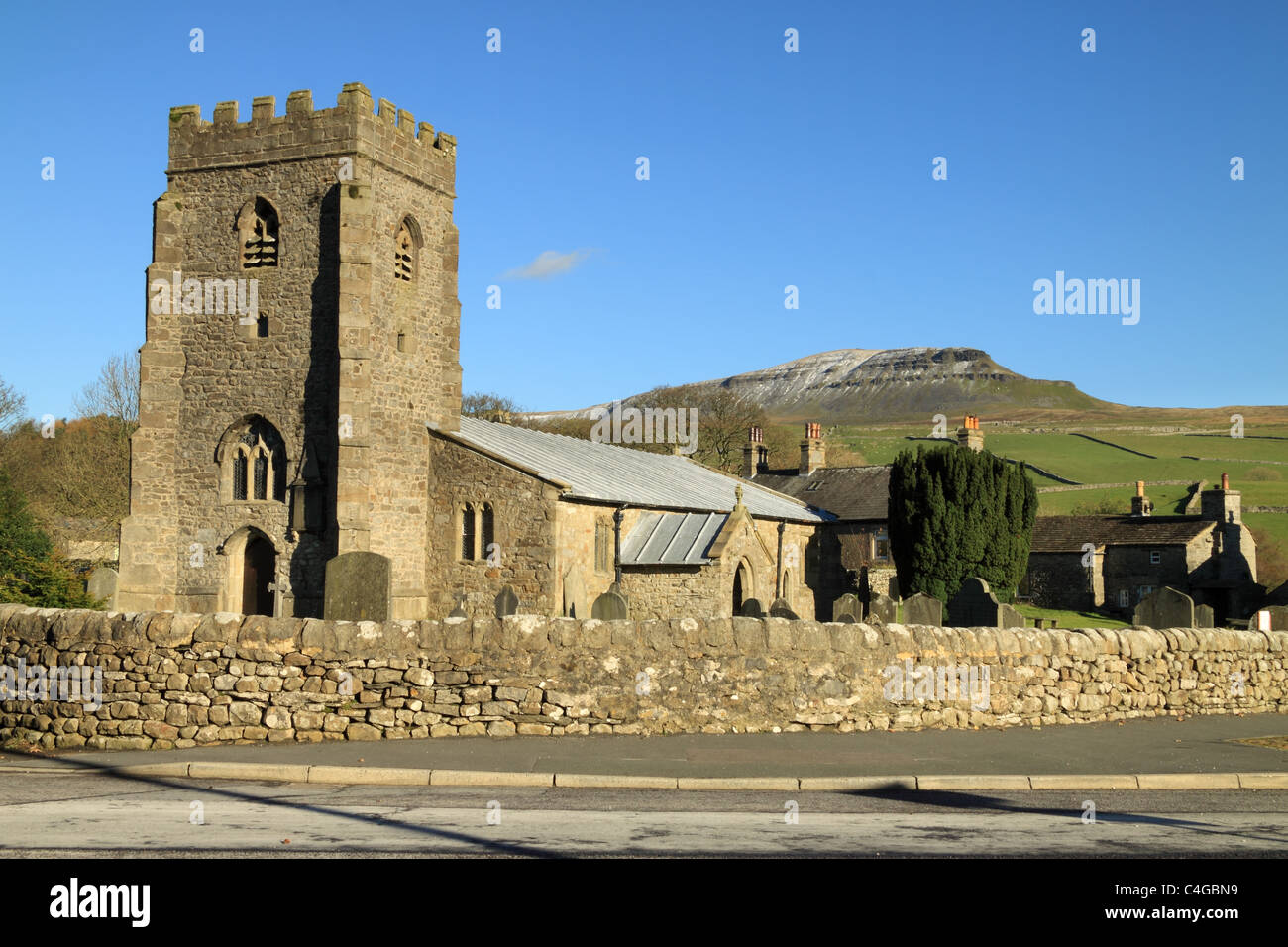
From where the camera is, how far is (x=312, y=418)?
2770 cm

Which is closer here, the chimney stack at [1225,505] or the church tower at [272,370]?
the church tower at [272,370]

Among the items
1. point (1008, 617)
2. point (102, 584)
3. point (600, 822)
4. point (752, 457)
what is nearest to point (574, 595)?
point (102, 584)

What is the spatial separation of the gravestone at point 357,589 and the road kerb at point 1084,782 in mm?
7482

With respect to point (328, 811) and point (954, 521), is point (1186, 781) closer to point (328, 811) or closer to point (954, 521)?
point (328, 811)

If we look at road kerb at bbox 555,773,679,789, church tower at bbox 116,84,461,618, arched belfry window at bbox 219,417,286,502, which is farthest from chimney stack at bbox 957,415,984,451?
road kerb at bbox 555,773,679,789

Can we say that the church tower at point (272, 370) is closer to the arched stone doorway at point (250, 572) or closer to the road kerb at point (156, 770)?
the arched stone doorway at point (250, 572)

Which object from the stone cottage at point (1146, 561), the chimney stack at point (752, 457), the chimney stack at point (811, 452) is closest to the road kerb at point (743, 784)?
the chimney stack at point (811, 452)

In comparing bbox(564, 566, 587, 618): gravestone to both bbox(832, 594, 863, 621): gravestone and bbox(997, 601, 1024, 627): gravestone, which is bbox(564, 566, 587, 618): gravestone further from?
bbox(997, 601, 1024, 627): gravestone

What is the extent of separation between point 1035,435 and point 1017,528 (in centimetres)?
8453

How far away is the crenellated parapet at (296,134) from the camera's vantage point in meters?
27.9

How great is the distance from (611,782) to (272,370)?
812 inches

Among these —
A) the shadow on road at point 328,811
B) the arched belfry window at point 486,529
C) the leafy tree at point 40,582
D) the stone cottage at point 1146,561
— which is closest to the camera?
the shadow on road at point 328,811

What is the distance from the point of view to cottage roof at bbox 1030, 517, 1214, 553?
54.8m
